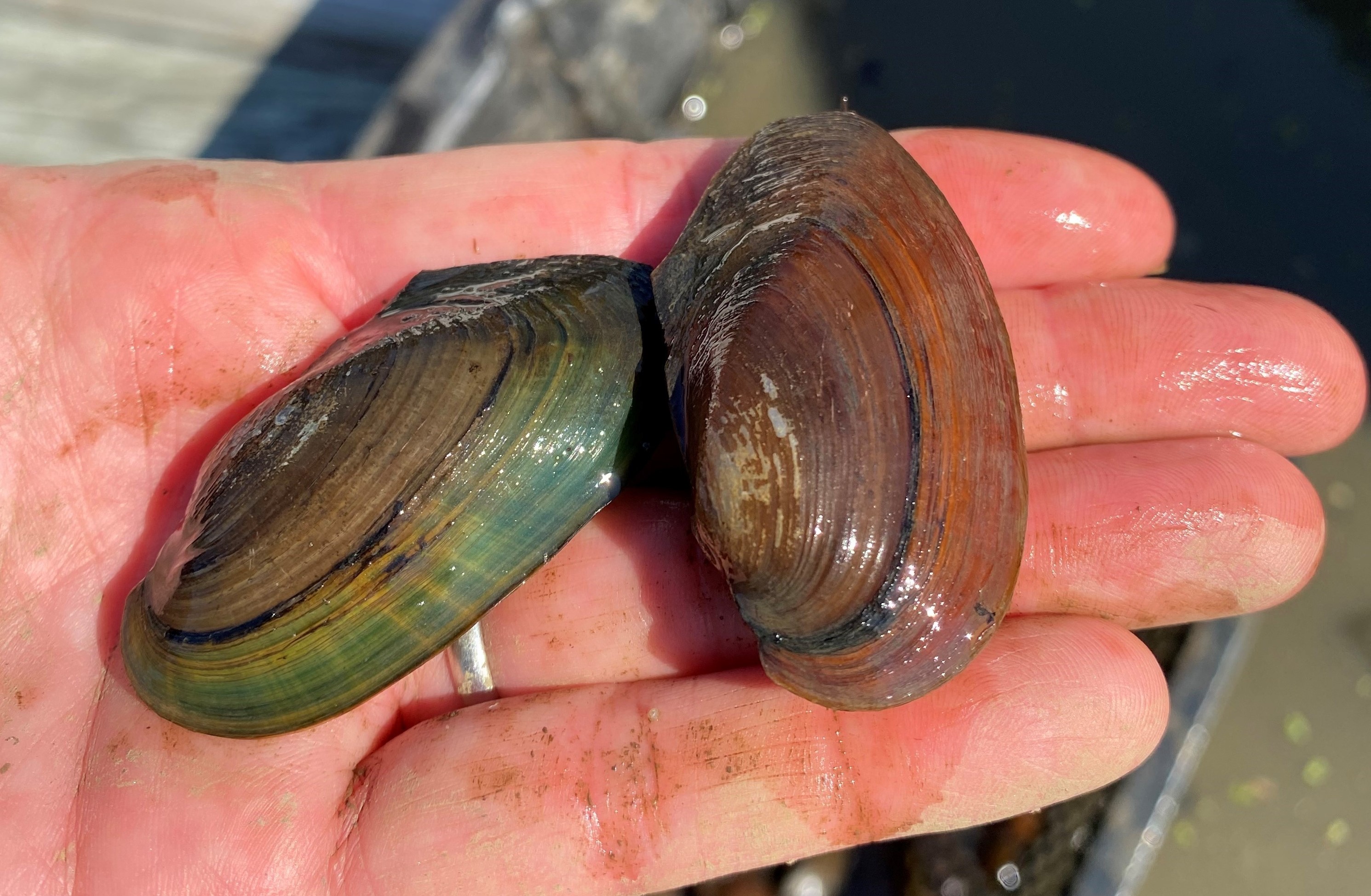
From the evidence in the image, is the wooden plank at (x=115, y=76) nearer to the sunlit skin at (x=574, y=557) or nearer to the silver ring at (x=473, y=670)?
the sunlit skin at (x=574, y=557)

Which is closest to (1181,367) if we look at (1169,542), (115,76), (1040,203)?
(1169,542)

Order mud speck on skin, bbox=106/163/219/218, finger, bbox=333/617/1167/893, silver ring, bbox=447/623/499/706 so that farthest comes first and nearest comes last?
mud speck on skin, bbox=106/163/219/218, silver ring, bbox=447/623/499/706, finger, bbox=333/617/1167/893

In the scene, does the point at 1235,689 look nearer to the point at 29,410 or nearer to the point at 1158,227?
the point at 1158,227

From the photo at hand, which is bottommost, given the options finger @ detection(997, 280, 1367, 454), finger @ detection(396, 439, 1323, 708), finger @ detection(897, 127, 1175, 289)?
finger @ detection(396, 439, 1323, 708)

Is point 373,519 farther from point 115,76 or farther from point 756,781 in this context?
point 115,76

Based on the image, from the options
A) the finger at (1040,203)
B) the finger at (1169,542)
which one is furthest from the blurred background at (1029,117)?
the finger at (1040,203)

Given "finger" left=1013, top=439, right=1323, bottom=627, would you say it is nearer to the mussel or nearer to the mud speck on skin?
the mussel

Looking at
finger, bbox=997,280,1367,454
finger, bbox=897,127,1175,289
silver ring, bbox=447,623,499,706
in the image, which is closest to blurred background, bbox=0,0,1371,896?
finger, bbox=997,280,1367,454

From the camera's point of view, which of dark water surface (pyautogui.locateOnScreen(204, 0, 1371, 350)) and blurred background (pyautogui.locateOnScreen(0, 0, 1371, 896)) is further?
dark water surface (pyautogui.locateOnScreen(204, 0, 1371, 350))

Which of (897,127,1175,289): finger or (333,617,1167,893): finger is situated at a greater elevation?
(897,127,1175,289): finger

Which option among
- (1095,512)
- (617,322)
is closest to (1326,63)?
(1095,512)
